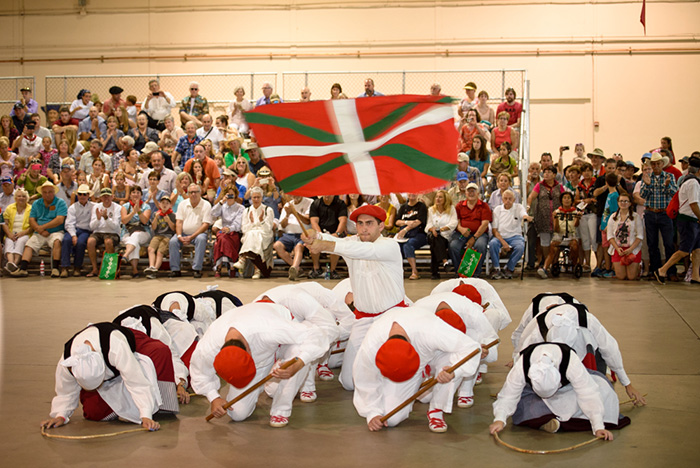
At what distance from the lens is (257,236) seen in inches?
514

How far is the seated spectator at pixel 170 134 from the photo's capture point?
16.5 meters

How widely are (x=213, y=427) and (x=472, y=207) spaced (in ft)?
26.9

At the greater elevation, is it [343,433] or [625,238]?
[625,238]

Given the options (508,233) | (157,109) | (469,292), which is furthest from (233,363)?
(157,109)

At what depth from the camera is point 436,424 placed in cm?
557

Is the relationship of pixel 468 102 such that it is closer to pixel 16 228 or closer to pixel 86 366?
pixel 16 228

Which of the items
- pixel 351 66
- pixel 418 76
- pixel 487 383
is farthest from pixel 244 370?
pixel 351 66

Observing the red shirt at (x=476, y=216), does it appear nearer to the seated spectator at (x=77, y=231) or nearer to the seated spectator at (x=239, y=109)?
the seated spectator at (x=239, y=109)

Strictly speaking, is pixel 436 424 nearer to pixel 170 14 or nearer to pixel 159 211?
pixel 159 211

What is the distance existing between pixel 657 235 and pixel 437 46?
10200 mm

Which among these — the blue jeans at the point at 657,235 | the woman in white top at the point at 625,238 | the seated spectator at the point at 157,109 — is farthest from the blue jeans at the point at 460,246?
the seated spectator at the point at 157,109

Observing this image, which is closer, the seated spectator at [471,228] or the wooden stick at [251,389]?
the wooden stick at [251,389]

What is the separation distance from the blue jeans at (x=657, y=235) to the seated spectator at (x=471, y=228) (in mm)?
2656

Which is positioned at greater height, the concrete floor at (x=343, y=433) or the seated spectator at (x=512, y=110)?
the seated spectator at (x=512, y=110)
